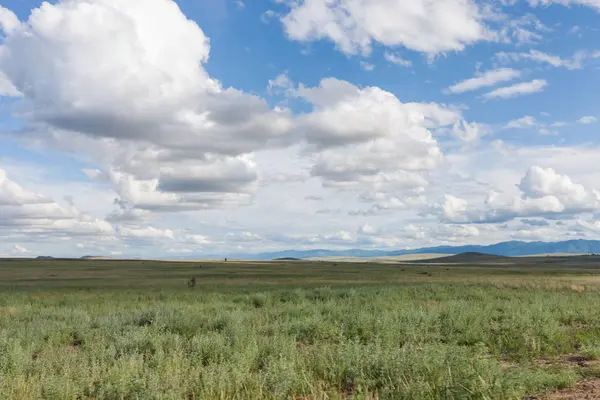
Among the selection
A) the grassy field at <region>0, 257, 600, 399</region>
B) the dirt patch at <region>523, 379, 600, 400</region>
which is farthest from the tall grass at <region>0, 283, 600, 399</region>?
the dirt patch at <region>523, 379, 600, 400</region>

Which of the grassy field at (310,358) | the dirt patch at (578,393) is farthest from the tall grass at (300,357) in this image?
the dirt patch at (578,393)

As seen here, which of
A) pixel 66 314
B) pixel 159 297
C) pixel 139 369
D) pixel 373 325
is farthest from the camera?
pixel 159 297

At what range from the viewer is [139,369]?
9.74 m

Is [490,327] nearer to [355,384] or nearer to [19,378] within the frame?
[355,384]

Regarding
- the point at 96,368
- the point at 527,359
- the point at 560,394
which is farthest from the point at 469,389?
the point at 96,368

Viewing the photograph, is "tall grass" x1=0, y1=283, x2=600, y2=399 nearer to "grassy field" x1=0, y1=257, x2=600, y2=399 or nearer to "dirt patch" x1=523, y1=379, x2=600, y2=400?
"grassy field" x1=0, y1=257, x2=600, y2=399

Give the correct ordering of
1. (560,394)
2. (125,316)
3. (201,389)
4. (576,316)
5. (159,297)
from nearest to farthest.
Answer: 1. (560,394)
2. (201,389)
3. (576,316)
4. (125,316)
5. (159,297)

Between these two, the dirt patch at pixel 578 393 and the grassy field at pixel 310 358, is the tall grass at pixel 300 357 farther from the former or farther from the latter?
the dirt patch at pixel 578 393

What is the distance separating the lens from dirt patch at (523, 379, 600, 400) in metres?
7.72

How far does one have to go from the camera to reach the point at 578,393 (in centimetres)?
799

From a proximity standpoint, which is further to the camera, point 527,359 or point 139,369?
point 527,359

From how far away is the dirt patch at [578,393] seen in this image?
7719 millimetres

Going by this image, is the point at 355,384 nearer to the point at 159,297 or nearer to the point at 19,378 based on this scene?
the point at 19,378

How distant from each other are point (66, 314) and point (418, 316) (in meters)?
15.6
